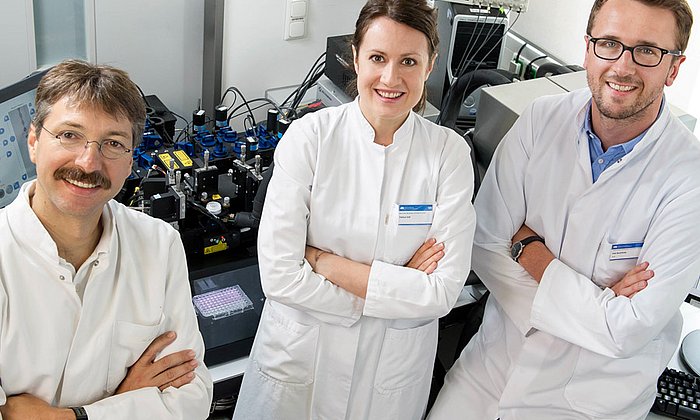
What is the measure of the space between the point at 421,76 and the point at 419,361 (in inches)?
27.4

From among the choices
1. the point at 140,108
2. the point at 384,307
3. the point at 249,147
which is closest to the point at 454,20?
the point at 249,147

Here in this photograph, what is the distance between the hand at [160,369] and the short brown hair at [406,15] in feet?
2.68

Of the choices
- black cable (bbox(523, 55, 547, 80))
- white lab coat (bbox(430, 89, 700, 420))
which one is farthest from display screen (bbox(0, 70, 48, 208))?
black cable (bbox(523, 55, 547, 80))

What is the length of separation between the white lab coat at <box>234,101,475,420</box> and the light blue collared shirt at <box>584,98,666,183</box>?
32 cm

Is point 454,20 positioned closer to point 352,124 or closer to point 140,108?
point 352,124

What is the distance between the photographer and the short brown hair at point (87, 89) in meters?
1.48

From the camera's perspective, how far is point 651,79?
186 cm

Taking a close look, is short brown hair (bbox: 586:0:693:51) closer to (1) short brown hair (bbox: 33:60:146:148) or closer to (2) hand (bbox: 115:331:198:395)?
(1) short brown hair (bbox: 33:60:146:148)

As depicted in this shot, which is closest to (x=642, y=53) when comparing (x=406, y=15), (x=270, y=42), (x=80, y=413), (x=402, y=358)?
(x=406, y=15)

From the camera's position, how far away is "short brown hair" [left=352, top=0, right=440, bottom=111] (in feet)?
5.97

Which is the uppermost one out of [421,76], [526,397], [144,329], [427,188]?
[421,76]

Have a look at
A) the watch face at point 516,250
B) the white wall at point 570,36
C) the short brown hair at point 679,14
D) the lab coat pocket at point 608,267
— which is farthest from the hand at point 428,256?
the white wall at point 570,36

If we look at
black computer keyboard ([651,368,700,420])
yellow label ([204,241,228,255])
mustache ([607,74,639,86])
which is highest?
mustache ([607,74,639,86])

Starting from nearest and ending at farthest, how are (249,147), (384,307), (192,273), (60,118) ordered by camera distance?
(60,118)
(384,307)
(192,273)
(249,147)
